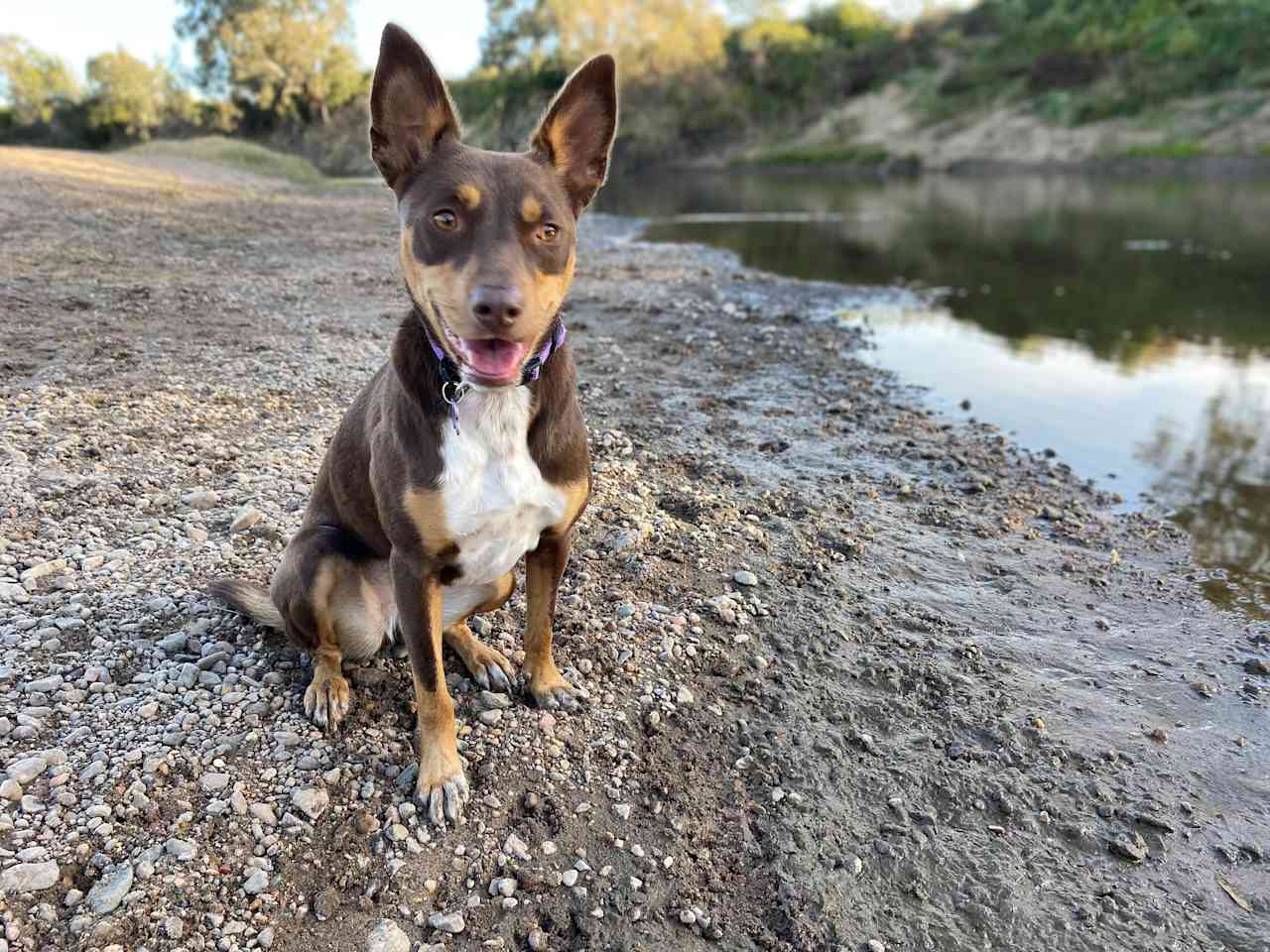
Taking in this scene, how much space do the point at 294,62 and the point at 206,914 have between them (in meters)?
59.3

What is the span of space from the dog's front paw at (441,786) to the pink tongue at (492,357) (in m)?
1.59

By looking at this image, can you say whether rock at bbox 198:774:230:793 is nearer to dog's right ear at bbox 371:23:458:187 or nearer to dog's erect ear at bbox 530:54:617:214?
dog's right ear at bbox 371:23:458:187

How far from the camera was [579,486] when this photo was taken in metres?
3.44

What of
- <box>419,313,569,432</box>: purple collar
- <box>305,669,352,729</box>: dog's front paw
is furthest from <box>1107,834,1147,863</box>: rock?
<box>305,669,352,729</box>: dog's front paw

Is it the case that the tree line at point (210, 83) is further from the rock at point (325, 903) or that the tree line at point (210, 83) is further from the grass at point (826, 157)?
the rock at point (325, 903)

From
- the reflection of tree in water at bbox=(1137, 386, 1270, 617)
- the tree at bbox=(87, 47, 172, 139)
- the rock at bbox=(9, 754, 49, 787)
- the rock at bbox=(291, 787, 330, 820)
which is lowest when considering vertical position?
the reflection of tree in water at bbox=(1137, 386, 1270, 617)

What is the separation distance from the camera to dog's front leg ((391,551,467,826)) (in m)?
3.26

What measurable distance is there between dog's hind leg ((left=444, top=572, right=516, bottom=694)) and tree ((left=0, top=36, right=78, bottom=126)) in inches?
3015

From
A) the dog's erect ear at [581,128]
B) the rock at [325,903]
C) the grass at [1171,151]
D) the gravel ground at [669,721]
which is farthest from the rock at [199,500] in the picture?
the grass at [1171,151]

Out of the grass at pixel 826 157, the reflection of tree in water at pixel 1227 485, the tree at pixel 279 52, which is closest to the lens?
the reflection of tree in water at pixel 1227 485

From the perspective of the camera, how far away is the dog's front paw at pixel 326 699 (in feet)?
11.8

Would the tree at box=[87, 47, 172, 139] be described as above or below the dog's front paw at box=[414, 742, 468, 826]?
above

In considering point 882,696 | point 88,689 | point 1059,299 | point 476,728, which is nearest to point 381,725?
point 476,728

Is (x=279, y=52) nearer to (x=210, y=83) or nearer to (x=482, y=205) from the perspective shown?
(x=210, y=83)
